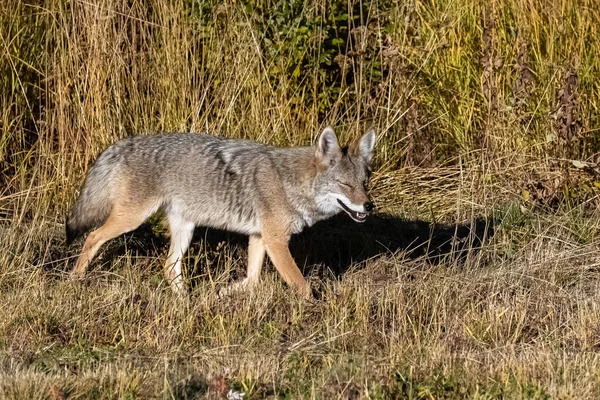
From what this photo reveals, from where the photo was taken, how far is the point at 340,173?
735 centimetres

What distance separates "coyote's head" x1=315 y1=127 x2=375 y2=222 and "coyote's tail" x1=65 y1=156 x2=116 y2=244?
1566 mm

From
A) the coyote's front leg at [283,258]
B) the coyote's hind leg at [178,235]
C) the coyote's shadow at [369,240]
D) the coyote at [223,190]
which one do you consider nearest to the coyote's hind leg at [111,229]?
the coyote at [223,190]

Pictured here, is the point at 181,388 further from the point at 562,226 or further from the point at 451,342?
the point at 562,226

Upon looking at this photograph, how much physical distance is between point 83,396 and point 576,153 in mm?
5893

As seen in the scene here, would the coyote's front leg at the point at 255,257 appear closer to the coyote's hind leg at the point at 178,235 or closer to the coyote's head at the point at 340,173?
the coyote's hind leg at the point at 178,235

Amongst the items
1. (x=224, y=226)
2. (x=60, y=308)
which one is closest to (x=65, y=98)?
(x=224, y=226)

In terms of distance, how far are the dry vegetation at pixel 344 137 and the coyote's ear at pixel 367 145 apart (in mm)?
877

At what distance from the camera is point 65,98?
896cm

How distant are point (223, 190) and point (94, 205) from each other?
98 centimetres

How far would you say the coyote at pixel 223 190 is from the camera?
24.2 ft

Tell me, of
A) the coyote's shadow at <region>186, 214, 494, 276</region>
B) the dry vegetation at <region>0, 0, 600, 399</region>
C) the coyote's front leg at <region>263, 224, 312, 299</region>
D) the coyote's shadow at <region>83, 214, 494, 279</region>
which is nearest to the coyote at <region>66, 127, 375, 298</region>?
the coyote's front leg at <region>263, 224, 312, 299</region>

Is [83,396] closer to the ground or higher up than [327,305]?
higher up

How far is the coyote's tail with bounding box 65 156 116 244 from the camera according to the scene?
7574mm

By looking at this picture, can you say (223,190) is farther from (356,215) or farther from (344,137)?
(344,137)
